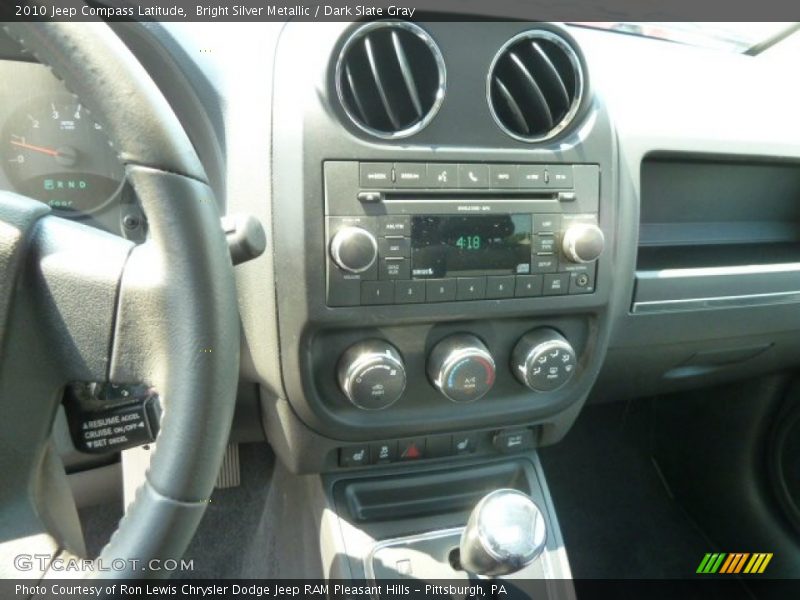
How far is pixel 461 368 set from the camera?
2.94 feet

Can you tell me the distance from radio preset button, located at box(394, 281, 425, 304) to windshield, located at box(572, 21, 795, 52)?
2.21ft

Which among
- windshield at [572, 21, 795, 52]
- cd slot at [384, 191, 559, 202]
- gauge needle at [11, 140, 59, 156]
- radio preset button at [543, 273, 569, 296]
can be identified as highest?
windshield at [572, 21, 795, 52]

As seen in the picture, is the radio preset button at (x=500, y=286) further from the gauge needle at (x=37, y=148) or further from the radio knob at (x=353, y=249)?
the gauge needle at (x=37, y=148)

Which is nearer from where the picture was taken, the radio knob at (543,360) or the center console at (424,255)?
the center console at (424,255)

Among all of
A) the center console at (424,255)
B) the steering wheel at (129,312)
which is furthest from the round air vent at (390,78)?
the steering wheel at (129,312)

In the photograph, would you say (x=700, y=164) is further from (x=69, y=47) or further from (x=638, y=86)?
(x=69, y=47)

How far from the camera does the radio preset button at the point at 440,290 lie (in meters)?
0.88

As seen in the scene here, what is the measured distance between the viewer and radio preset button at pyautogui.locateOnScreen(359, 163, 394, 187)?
32.6 inches

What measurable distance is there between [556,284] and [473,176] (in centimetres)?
20

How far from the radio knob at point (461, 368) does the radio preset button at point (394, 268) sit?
129 millimetres

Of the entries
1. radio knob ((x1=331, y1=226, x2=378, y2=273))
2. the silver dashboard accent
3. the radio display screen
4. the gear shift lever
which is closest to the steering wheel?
radio knob ((x1=331, y1=226, x2=378, y2=273))

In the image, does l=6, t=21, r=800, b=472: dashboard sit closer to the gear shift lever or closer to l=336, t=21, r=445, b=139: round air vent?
l=336, t=21, r=445, b=139: round air vent

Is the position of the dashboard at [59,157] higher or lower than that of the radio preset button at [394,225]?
higher

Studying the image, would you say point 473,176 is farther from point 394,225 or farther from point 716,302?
point 716,302
